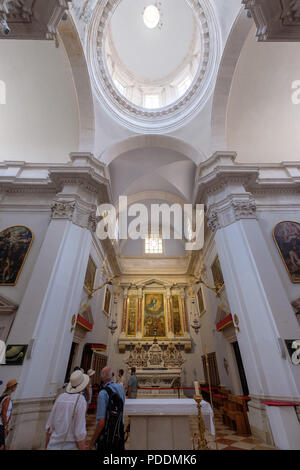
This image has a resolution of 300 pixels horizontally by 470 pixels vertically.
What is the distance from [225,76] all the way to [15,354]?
39.7 feet

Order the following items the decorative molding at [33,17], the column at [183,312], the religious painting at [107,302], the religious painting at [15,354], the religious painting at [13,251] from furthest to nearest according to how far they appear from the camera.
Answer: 1. the column at [183,312]
2. the religious painting at [107,302]
3. the religious painting at [13,251]
4. the religious painting at [15,354]
5. the decorative molding at [33,17]

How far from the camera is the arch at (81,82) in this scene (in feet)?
25.5

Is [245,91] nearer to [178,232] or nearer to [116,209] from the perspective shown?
[116,209]

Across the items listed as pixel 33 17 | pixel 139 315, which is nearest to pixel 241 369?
pixel 139 315

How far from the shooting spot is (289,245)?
750 centimetres

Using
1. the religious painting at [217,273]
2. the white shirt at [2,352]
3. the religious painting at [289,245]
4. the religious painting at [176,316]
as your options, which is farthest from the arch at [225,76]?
the white shirt at [2,352]

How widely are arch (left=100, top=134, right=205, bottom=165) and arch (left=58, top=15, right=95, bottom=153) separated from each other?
1.01m

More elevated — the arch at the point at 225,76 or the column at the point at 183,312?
the arch at the point at 225,76

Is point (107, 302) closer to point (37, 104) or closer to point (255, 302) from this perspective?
point (255, 302)

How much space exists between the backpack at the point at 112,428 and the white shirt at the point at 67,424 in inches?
A: 14.1

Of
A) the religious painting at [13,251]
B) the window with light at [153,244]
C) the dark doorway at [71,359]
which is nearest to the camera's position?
the religious painting at [13,251]

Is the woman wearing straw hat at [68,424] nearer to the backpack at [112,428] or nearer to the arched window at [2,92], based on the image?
the backpack at [112,428]

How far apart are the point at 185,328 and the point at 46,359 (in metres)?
9.95
